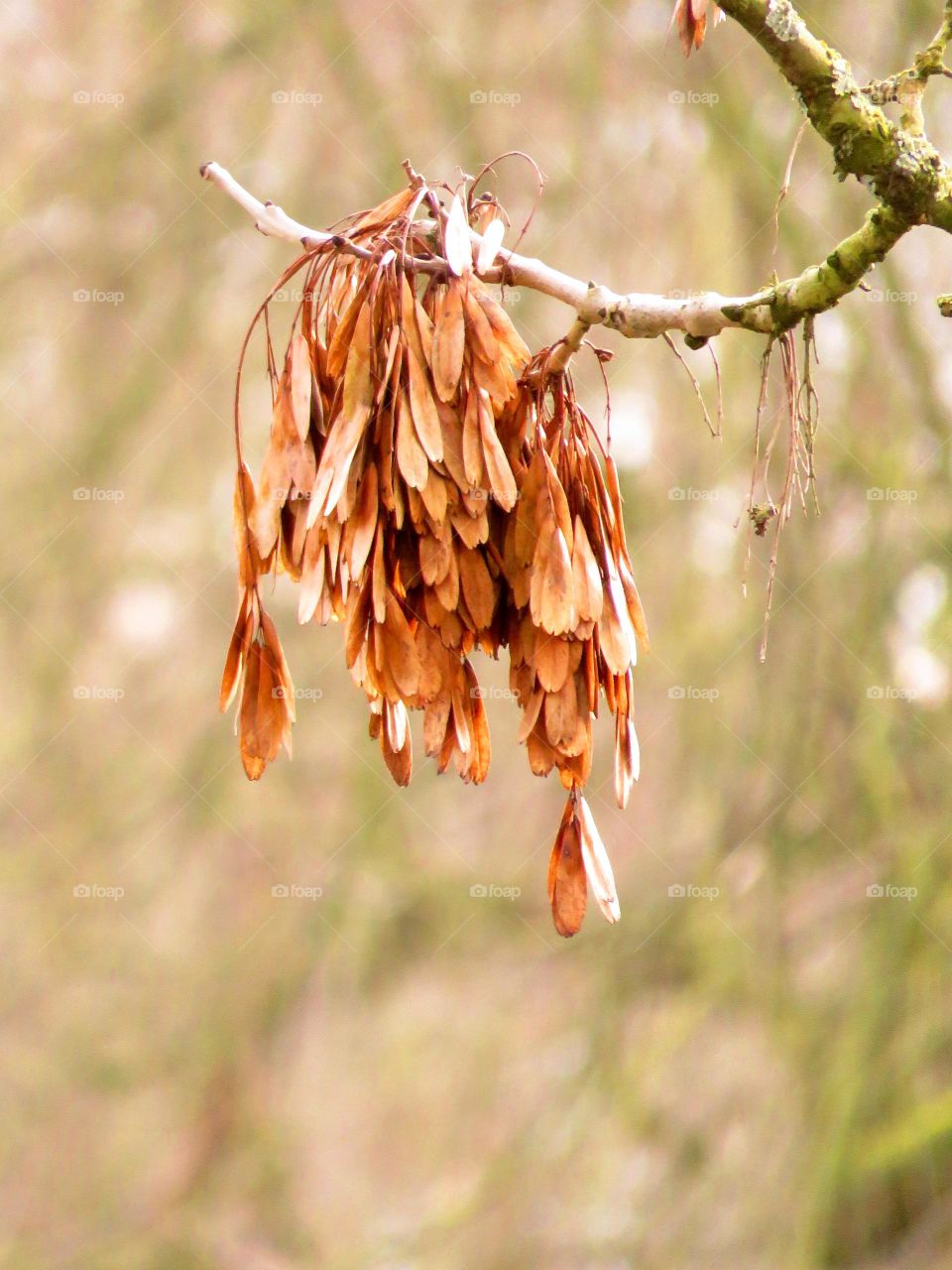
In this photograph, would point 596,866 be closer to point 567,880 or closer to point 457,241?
point 567,880

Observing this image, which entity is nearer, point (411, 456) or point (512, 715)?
point (411, 456)

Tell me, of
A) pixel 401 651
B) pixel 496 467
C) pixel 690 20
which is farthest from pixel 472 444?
pixel 690 20

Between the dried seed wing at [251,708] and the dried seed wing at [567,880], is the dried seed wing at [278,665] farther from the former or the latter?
the dried seed wing at [567,880]

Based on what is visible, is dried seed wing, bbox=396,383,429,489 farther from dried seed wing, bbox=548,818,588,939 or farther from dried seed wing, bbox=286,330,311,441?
dried seed wing, bbox=548,818,588,939

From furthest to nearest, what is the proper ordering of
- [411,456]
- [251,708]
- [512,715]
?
[512,715] < [251,708] < [411,456]

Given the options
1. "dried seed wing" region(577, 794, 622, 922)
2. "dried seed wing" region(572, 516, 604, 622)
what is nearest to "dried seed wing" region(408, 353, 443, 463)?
"dried seed wing" region(572, 516, 604, 622)

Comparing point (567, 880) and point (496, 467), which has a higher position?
point (496, 467)

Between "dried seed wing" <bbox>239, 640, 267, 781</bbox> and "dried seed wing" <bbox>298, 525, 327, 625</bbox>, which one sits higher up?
"dried seed wing" <bbox>298, 525, 327, 625</bbox>
